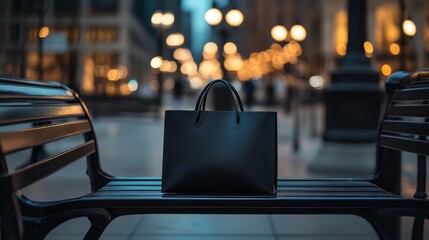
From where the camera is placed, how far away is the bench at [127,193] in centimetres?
246

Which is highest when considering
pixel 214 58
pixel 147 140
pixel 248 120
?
pixel 214 58

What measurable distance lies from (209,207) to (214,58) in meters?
78.6

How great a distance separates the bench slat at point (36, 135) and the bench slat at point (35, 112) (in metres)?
0.07

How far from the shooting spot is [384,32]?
206 feet

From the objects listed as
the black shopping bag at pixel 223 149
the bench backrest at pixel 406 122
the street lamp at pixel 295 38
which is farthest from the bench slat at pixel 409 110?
the street lamp at pixel 295 38

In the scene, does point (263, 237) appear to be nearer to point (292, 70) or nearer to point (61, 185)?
point (61, 185)

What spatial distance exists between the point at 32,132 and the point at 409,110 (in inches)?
93.3

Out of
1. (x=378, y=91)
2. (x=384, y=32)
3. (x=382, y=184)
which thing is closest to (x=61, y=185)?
(x=382, y=184)

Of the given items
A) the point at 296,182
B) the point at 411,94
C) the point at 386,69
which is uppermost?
the point at 386,69

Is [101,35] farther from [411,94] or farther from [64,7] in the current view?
[411,94]

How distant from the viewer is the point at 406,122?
3.34 m

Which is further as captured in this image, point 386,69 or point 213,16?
point 386,69

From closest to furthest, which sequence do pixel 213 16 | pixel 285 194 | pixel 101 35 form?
pixel 285 194
pixel 213 16
pixel 101 35

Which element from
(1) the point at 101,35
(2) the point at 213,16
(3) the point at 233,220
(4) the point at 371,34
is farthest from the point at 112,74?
(3) the point at 233,220
